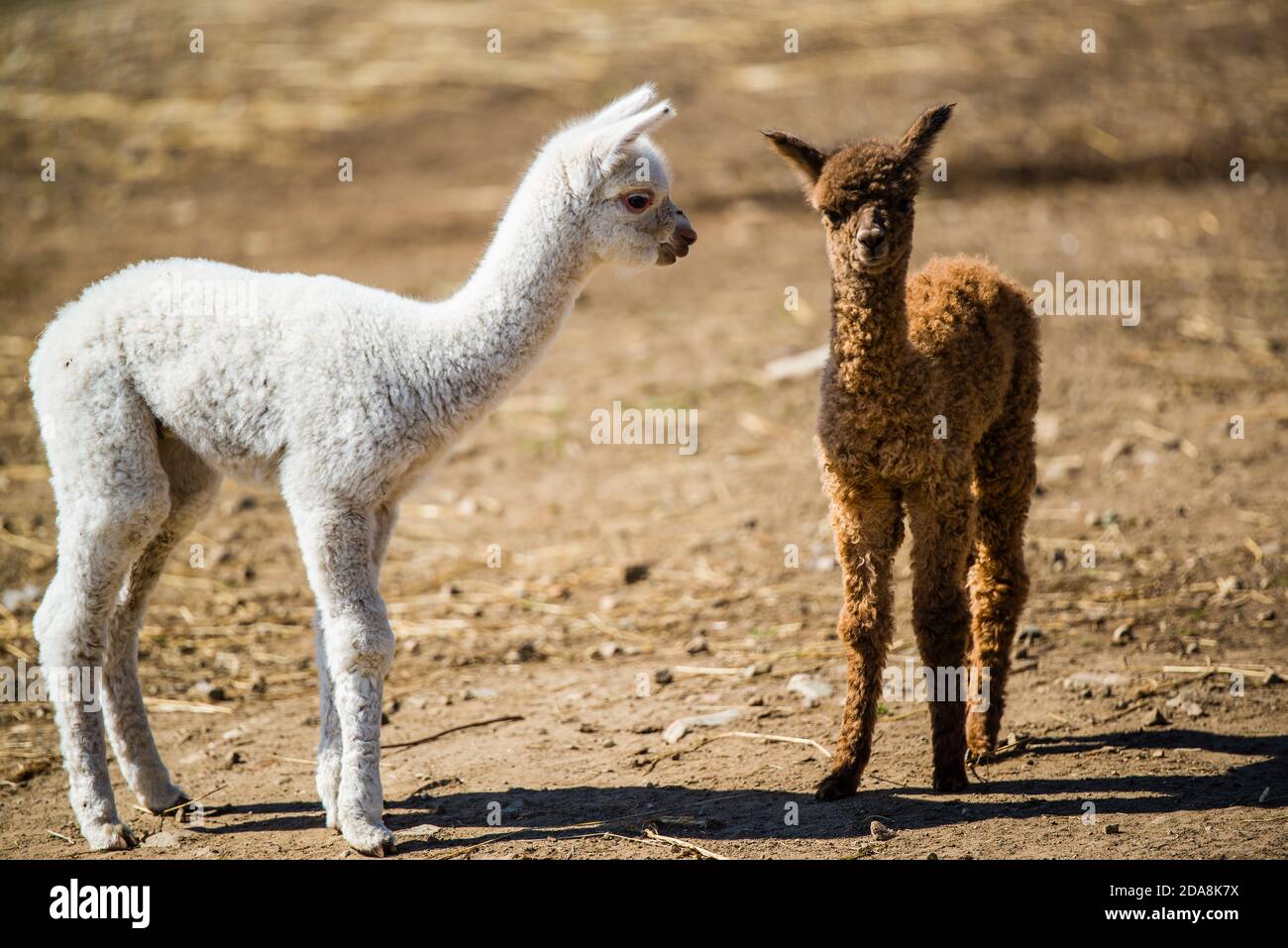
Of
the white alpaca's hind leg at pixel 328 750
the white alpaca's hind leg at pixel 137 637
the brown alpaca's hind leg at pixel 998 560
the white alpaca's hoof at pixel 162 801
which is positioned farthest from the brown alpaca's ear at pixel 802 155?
the white alpaca's hoof at pixel 162 801

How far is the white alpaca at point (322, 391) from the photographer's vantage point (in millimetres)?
5566

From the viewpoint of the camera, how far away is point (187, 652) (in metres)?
8.23

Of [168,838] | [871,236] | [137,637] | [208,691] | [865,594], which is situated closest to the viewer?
[871,236]

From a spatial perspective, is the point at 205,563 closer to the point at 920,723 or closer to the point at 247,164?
the point at 920,723

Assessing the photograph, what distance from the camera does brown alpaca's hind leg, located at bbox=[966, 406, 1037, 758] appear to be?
6.27 m

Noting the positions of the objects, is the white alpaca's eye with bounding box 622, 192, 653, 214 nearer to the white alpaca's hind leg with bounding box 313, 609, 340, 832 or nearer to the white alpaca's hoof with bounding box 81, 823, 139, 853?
the white alpaca's hind leg with bounding box 313, 609, 340, 832

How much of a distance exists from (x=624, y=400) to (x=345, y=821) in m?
6.37

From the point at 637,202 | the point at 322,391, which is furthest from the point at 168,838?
the point at 637,202

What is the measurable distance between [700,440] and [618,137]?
18.1ft

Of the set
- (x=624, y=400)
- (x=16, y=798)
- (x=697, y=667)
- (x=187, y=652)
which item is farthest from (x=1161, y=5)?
(x=16, y=798)

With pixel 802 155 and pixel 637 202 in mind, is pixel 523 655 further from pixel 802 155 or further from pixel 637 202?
pixel 802 155

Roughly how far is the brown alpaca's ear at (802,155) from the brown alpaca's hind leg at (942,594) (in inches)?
56.7

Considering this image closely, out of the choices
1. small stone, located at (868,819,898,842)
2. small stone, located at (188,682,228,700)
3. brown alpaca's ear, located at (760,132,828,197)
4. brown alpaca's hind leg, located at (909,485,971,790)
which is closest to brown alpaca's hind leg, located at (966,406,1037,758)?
brown alpaca's hind leg, located at (909,485,971,790)

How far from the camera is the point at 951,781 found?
598 cm
